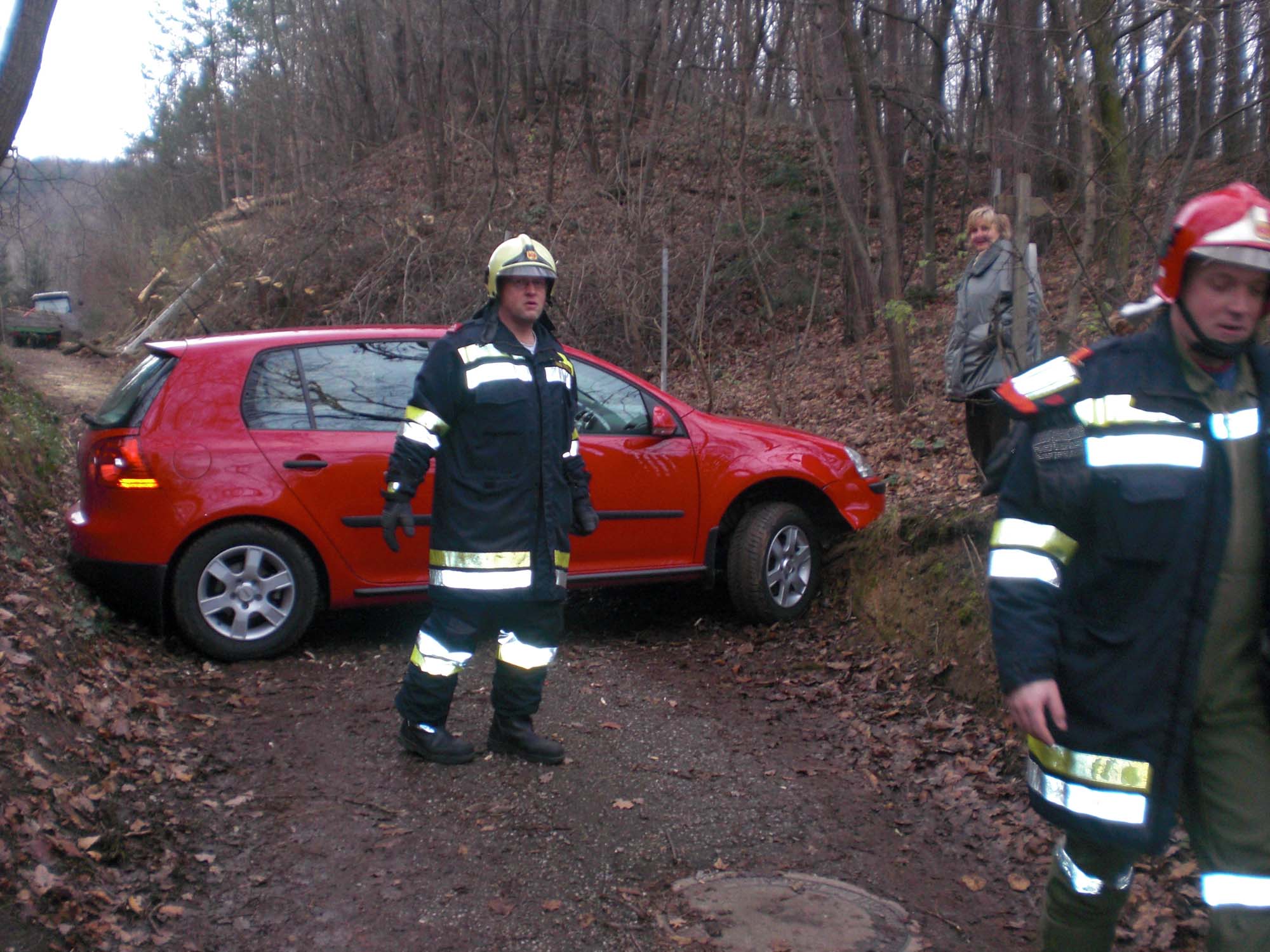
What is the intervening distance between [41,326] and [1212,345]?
3793 cm

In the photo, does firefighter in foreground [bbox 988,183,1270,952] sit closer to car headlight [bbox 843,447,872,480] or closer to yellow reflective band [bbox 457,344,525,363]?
yellow reflective band [bbox 457,344,525,363]

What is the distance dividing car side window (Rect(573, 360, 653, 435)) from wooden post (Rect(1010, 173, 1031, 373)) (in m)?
2.13

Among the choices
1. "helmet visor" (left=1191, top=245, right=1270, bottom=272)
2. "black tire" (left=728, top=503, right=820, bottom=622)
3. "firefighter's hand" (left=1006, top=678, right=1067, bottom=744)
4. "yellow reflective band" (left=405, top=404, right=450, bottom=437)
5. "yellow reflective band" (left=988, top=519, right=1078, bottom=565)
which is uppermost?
"helmet visor" (left=1191, top=245, right=1270, bottom=272)

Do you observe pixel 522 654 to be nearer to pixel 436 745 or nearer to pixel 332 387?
pixel 436 745

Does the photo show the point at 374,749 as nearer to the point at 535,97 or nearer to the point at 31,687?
the point at 31,687

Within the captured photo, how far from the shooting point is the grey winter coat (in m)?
6.69

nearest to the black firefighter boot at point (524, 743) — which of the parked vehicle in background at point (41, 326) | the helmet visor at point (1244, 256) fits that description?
the helmet visor at point (1244, 256)

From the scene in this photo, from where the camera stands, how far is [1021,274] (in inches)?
253

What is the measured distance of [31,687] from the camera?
4672 millimetres

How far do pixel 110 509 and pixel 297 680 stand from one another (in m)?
1.27

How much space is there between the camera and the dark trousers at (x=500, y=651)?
464 cm

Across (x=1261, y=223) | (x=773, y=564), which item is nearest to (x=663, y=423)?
(x=773, y=564)

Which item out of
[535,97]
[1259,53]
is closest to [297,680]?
[1259,53]

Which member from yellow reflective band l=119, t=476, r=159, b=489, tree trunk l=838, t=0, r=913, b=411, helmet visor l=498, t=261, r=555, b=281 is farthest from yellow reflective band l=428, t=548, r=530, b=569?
tree trunk l=838, t=0, r=913, b=411
